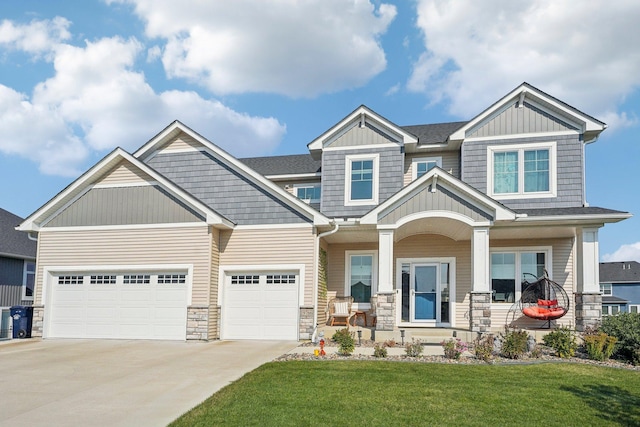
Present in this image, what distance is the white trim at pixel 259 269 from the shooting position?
580 inches

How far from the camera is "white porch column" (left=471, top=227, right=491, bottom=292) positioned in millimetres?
13479

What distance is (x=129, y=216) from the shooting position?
15.5 m

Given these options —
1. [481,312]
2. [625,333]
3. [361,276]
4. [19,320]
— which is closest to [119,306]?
[19,320]

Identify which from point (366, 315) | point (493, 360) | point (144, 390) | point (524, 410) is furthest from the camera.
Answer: point (366, 315)

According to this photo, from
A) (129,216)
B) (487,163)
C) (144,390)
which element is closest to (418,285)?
(487,163)

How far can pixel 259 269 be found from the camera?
592 inches

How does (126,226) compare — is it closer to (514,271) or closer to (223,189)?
(223,189)

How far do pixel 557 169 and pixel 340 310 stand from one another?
24.2 feet

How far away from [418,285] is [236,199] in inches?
235

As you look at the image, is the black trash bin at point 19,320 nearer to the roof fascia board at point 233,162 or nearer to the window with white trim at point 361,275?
the roof fascia board at point 233,162

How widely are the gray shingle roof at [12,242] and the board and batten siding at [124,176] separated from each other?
680cm

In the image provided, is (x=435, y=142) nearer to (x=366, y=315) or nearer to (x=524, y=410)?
(x=366, y=315)

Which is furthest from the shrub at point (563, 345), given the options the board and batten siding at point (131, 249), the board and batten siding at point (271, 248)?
the board and batten siding at point (131, 249)

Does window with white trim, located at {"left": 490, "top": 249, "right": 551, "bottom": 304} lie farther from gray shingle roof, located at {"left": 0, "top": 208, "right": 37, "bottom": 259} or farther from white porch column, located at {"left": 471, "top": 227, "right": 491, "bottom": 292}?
gray shingle roof, located at {"left": 0, "top": 208, "right": 37, "bottom": 259}
